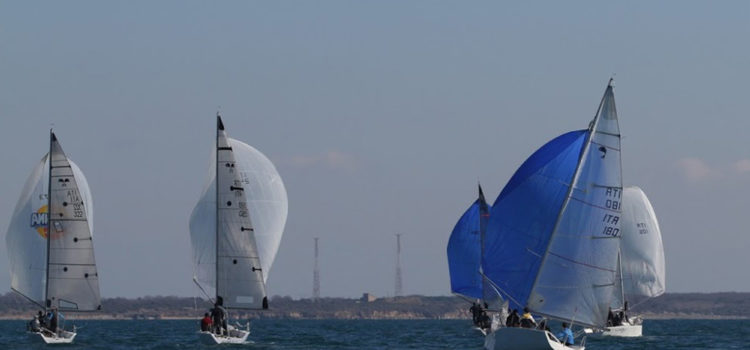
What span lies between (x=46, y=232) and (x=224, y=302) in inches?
366

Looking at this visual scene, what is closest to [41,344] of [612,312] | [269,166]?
[269,166]

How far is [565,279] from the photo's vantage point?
50.8 metres

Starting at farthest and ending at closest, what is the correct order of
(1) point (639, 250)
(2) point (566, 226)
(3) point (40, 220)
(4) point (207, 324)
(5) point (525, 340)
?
(1) point (639, 250)
(3) point (40, 220)
(4) point (207, 324)
(2) point (566, 226)
(5) point (525, 340)

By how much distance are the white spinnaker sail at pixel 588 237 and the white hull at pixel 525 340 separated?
175 centimetres

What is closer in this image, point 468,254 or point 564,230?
point 564,230

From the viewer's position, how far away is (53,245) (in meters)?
66.0

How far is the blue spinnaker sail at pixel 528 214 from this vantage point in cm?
5131

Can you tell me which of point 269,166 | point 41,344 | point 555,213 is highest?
point 269,166

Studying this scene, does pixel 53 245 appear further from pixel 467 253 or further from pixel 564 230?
pixel 467 253

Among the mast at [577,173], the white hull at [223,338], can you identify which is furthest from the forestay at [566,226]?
the white hull at [223,338]

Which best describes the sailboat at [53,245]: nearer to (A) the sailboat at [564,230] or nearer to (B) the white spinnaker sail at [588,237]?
(A) the sailboat at [564,230]

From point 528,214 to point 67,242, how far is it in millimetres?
24778


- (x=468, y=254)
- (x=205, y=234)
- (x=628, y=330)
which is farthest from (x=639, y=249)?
(x=205, y=234)

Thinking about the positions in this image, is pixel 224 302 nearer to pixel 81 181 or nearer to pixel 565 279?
pixel 81 181
